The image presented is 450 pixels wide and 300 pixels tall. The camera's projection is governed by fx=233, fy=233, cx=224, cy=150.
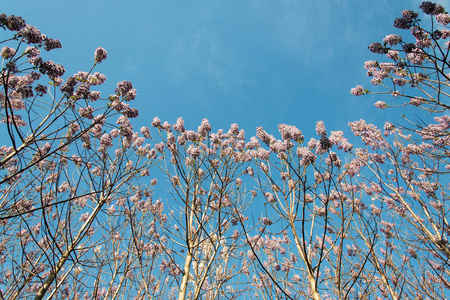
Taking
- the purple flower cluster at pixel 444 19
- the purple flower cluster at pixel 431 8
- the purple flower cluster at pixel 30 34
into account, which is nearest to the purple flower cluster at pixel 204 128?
the purple flower cluster at pixel 30 34

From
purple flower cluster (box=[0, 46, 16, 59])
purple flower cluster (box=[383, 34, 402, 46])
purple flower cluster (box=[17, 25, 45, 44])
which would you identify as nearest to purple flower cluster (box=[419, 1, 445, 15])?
purple flower cluster (box=[383, 34, 402, 46])

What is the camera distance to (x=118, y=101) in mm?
3143

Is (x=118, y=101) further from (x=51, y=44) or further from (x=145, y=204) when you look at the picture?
(x=145, y=204)

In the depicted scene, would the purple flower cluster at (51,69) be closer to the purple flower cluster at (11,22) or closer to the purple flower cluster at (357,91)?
the purple flower cluster at (11,22)

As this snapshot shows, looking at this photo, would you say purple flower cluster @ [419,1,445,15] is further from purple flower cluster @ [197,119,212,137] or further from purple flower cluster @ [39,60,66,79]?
purple flower cluster @ [39,60,66,79]

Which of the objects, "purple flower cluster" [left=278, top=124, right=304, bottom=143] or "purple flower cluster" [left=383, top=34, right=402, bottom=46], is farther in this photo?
"purple flower cluster" [left=383, top=34, right=402, bottom=46]

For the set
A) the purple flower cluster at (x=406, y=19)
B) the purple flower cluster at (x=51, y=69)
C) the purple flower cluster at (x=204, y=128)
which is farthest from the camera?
the purple flower cluster at (x=204, y=128)

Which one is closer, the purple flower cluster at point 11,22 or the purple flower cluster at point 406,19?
the purple flower cluster at point 11,22

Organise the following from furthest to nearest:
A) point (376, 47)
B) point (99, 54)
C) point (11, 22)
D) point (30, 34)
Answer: point (376, 47) → point (99, 54) → point (30, 34) → point (11, 22)

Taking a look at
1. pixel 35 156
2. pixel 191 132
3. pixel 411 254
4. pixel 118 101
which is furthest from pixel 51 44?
pixel 411 254

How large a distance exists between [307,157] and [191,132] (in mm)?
2617

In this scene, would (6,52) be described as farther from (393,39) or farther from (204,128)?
(393,39)

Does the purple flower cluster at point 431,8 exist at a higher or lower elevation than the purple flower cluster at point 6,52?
higher

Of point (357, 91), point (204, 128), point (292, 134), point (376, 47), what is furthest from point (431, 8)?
point (204, 128)
